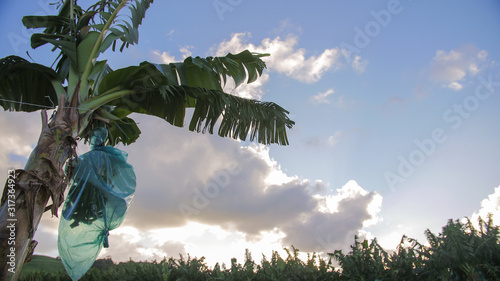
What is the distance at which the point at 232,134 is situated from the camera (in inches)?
233

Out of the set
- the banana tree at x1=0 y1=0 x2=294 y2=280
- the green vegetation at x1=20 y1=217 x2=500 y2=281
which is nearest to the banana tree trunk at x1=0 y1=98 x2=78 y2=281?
the banana tree at x1=0 y1=0 x2=294 y2=280

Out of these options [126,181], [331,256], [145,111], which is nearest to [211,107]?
[145,111]

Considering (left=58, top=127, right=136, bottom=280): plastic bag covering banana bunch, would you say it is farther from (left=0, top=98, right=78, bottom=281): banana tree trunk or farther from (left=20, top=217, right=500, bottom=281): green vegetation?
(left=20, top=217, right=500, bottom=281): green vegetation

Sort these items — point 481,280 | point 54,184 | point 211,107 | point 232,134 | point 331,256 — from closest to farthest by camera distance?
point 481,280
point 331,256
point 54,184
point 211,107
point 232,134

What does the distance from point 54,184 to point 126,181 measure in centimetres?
87

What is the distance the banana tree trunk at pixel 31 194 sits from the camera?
12.2 feet

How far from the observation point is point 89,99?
487cm

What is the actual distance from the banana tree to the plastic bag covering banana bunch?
178mm

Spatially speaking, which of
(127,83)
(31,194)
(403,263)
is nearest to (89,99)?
(127,83)

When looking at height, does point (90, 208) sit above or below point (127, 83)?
below

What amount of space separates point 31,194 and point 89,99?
1579mm

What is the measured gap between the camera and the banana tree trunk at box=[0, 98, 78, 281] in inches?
146

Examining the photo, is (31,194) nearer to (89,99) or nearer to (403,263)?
(89,99)

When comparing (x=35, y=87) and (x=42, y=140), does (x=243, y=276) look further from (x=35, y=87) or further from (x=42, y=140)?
(x=35, y=87)
